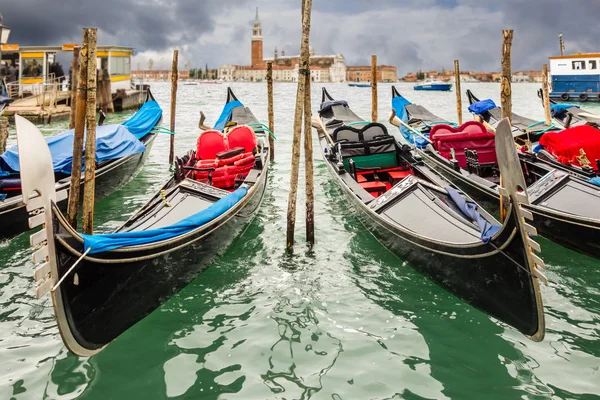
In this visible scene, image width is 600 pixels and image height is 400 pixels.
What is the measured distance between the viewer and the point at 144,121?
1010 centimetres

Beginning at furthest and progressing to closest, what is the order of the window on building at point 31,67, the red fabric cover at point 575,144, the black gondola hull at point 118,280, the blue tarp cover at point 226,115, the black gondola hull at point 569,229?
the window on building at point 31,67
the blue tarp cover at point 226,115
the red fabric cover at point 575,144
the black gondola hull at point 569,229
the black gondola hull at point 118,280

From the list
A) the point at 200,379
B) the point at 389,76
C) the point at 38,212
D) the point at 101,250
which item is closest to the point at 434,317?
the point at 200,379

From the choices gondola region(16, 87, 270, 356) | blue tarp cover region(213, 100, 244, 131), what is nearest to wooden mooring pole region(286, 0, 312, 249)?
gondola region(16, 87, 270, 356)

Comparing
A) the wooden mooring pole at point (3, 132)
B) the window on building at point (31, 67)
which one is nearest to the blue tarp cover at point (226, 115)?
the wooden mooring pole at point (3, 132)

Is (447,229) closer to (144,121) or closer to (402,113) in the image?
(144,121)

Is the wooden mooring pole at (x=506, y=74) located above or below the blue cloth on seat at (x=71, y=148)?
above

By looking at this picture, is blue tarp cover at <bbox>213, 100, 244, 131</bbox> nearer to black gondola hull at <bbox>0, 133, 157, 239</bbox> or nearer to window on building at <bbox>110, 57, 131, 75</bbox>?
black gondola hull at <bbox>0, 133, 157, 239</bbox>

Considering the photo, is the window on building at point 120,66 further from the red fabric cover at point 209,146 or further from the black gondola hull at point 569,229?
the black gondola hull at point 569,229

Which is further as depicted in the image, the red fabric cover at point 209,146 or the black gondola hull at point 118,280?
the red fabric cover at point 209,146

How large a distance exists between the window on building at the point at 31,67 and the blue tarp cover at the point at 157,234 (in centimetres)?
1900

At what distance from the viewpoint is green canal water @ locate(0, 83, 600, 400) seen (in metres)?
3.16

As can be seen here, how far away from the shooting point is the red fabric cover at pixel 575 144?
641 centimetres

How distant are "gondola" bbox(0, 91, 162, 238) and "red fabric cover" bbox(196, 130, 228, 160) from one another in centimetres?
149

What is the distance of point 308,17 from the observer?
17.3ft
